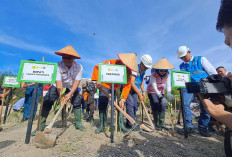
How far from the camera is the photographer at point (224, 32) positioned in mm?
832

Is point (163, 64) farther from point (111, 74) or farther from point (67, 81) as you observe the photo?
point (67, 81)

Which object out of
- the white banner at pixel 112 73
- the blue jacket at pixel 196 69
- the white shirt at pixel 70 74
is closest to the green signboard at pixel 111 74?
the white banner at pixel 112 73

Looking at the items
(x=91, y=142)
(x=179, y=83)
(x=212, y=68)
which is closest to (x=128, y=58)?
(x=179, y=83)

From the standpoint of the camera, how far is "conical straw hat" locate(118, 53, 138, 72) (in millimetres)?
2903

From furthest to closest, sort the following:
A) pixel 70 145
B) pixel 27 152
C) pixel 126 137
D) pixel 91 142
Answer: pixel 126 137
pixel 91 142
pixel 70 145
pixel 27 152

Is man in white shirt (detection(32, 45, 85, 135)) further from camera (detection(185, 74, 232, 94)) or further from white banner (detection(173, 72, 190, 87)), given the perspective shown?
camera (detection(185, 74, 232, 94))

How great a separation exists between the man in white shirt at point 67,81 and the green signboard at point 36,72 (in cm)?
65

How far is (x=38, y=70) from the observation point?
235 centimetres

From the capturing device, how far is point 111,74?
2.55 m

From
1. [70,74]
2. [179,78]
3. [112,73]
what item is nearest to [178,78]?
[179,78]

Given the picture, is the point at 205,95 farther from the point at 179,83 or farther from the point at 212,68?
the point at 212,68

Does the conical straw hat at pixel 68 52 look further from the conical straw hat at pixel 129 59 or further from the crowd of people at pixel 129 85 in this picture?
the conical straw hat at pixel 129 59

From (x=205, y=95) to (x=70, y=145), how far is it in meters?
1.95

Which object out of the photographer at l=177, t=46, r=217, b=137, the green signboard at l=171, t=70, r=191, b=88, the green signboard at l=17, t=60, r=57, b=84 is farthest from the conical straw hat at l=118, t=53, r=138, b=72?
the photographer at l=177, t=46, r=217, b=137
